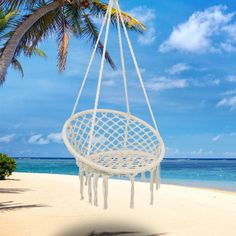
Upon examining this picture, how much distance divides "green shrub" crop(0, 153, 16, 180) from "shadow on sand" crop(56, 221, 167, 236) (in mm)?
5326

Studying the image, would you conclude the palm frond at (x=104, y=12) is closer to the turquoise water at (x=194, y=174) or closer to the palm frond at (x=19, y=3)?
the palm frond at (x=19, y=3)

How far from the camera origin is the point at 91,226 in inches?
171

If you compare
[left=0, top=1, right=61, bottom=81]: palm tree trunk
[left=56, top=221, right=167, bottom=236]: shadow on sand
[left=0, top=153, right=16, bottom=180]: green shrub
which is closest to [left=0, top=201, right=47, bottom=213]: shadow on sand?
[left=56, top=221, right=167, bottom=236]: shadow on sand

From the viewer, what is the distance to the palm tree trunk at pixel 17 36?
506 centimetres

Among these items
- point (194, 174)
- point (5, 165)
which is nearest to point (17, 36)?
point (5, 165)

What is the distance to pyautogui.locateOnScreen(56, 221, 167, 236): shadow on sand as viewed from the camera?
4037 mm

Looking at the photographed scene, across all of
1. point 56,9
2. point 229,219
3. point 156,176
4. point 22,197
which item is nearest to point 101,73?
point 156,176

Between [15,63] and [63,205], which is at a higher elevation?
[15,63]

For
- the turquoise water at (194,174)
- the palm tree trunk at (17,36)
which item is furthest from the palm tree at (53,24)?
the turquoise water at (194,174)

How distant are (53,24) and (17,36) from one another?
1284 millimetres

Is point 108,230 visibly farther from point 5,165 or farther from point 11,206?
point 5,165

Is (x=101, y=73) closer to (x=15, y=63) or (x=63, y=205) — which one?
(x=63, y=205)

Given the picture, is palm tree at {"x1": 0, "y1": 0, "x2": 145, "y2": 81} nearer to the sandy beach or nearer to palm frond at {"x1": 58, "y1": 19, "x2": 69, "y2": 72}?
palm frond at {"x1": 58, "y1": 19, "x2": 69, "y2": 72}

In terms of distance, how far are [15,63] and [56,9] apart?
3560 mm
